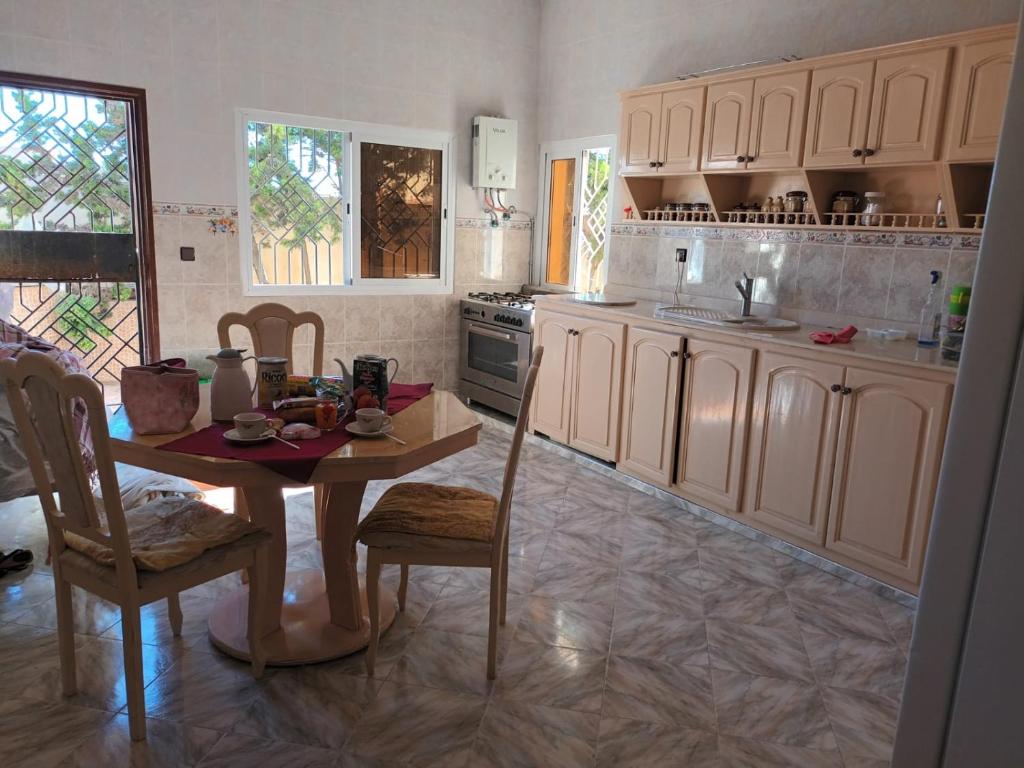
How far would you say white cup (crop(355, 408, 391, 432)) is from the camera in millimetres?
2180

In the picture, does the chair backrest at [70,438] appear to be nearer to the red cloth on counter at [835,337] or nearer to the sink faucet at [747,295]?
the red cloth on counter at [835,337]

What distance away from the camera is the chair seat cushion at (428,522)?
7.21 feet

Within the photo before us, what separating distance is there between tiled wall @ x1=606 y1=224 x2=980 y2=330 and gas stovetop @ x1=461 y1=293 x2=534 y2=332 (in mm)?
701

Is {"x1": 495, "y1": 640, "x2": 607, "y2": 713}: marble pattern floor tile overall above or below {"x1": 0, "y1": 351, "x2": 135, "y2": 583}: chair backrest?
below

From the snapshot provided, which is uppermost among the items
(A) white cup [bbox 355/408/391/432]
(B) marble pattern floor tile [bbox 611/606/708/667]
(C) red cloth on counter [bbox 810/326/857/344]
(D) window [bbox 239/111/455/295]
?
(D) window [bbox 239/111/455/295]

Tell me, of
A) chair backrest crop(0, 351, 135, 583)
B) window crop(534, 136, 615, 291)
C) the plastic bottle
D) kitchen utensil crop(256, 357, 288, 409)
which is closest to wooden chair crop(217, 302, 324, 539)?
kitchen utensil crop(256, 357, 288, 409)

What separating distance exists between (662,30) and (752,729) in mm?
3858

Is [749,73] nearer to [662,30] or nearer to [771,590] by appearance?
[662,30]

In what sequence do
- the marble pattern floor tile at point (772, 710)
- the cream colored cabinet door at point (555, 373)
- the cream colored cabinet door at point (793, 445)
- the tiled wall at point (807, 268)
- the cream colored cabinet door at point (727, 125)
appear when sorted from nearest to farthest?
the marble pattern floor tile at point (772, 710), the cream colored cabinet door at point (793, 445), the tiled wall at point (807, 268), the cream colored cabinet door at point (727, 125), the cream colored cabinet door at point (555, 373)

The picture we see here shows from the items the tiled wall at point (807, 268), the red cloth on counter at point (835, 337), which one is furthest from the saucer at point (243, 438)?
the tiled wall at point (807, 268)

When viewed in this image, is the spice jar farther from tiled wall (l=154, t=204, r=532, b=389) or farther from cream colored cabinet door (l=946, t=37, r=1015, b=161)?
tiled wall (l=154, t=204, r=532, b=389)

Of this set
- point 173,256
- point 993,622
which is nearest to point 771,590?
point 993,622

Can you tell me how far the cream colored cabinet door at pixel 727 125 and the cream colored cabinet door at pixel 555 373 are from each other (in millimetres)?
1168

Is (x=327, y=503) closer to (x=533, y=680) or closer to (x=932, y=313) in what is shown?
(x=533, y=680)
